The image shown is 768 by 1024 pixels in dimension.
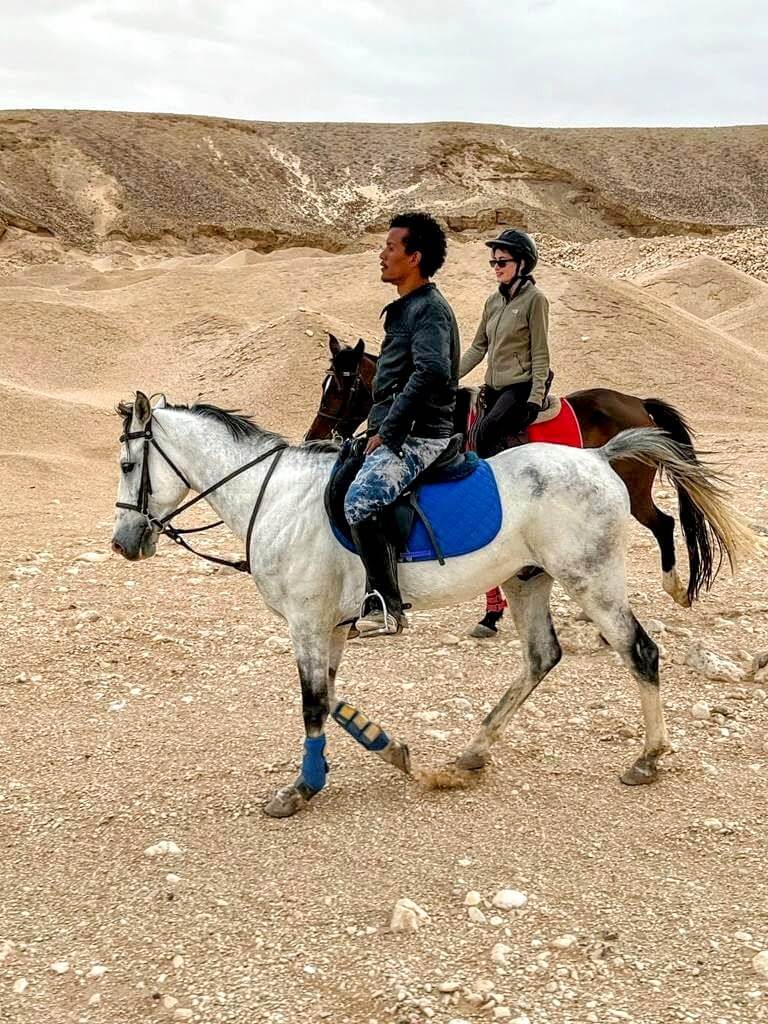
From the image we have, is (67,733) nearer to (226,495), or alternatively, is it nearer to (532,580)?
(226,495)

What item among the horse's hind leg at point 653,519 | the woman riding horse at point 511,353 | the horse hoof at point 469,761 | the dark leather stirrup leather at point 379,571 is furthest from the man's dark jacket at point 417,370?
the horse's hind leg at point 653,519

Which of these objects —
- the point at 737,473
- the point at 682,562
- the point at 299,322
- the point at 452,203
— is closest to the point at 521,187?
the point at 452,203

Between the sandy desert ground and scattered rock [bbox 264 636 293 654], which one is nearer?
the sandy desert ground

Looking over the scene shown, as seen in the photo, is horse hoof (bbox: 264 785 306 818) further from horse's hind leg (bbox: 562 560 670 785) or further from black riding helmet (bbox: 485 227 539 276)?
Answer: black riding helmet (bbox: 485 227 539 276)

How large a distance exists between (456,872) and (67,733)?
2.93m

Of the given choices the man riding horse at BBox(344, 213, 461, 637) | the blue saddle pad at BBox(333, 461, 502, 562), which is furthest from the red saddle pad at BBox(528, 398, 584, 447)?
the man riding horse at BBox(344, 213, 461, 637)

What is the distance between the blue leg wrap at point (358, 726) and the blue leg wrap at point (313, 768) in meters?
0.16

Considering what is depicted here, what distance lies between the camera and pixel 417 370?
4676 millimetres

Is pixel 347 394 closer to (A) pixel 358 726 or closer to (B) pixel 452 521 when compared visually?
(B) pixel 452 521

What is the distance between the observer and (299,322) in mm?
21297

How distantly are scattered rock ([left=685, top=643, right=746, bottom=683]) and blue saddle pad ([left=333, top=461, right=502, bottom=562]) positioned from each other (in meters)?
2.67

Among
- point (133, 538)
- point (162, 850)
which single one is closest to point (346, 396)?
point (133, 538)

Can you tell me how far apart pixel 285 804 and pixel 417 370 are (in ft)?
7.93

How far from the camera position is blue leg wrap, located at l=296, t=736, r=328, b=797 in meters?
5.16
